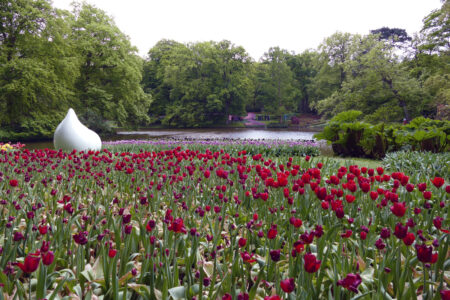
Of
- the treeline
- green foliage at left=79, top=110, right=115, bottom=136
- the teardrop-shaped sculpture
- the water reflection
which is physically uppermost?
the treeline

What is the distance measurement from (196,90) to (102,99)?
59.3 ft

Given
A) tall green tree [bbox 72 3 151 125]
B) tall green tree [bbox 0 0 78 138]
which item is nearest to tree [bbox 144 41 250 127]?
tall green tree [bbox 72 3 151 125]

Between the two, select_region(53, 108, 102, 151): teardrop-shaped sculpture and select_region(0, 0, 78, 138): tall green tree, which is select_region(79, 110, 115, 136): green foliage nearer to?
select_region(0, 0, 78, 138): tall green tree

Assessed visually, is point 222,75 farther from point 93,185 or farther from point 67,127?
point 93,185

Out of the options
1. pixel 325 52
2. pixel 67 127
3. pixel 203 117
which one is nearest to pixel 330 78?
pixel 325 52

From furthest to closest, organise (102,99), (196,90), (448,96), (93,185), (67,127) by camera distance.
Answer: (196,90) < (102,99) < (448,96) < (67,127) < (93,185)

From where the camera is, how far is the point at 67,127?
8.35 m

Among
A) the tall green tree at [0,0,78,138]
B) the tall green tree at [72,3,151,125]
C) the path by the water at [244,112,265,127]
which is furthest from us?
the path by the water at [244,112,265,127]

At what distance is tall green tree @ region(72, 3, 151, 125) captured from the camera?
25781mm

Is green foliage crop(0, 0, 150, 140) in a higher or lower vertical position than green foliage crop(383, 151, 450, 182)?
higher

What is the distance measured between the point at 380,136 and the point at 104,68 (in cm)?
2519

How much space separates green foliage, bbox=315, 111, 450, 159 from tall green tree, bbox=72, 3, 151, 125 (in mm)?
19929

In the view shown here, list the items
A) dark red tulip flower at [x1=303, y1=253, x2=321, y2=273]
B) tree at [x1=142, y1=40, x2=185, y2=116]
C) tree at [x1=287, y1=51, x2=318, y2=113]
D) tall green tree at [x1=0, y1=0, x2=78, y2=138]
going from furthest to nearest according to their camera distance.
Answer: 1. tree at [x1=287, y1=51, x2=318, y2=113]
2. tree at [x1=142, y1=40, x2=185, y2=116]
3. tall green tree at [x1=0, y1=0, x2=78, y2=138]
4. dark red tulip flower at [x1=303, y1=253, x2=321, y2=273]

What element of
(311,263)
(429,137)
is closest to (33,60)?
(429,137)
